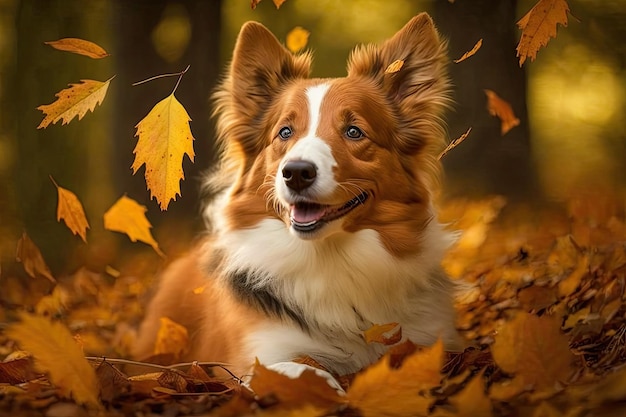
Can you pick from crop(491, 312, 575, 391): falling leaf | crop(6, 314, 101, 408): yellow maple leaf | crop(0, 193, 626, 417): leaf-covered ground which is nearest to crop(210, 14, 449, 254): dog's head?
crop(0, 193, 626, 417): leaf-covered ground

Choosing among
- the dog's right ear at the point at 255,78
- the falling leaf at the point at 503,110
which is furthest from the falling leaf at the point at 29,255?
the falling leaf at the point at 503,110

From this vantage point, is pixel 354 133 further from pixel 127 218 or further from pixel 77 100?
pixel 127 218

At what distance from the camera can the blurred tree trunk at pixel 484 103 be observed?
4617mm

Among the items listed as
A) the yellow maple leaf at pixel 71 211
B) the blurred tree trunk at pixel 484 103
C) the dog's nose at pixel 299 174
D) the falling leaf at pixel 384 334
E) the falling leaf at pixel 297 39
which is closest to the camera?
the dog's nose at pixel 299 174

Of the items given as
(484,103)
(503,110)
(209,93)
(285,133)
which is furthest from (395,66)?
(209,93)

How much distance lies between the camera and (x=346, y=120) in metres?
3.03

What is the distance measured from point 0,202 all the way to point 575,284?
3601mm

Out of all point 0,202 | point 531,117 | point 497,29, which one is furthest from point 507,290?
point 0,202

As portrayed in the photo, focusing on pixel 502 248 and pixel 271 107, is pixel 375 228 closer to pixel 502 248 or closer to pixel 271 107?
pixel 271 107

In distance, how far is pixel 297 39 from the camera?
14.9 feet

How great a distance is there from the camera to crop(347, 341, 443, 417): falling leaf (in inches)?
83.0

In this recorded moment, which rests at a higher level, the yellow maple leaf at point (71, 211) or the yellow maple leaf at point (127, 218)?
the yellow maple leaf at point (71, 211)

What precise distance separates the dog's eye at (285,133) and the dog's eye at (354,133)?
268 mm

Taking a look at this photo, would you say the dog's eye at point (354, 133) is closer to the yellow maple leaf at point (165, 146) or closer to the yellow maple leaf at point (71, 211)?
the yellow maple leaf at point (165, 146)
